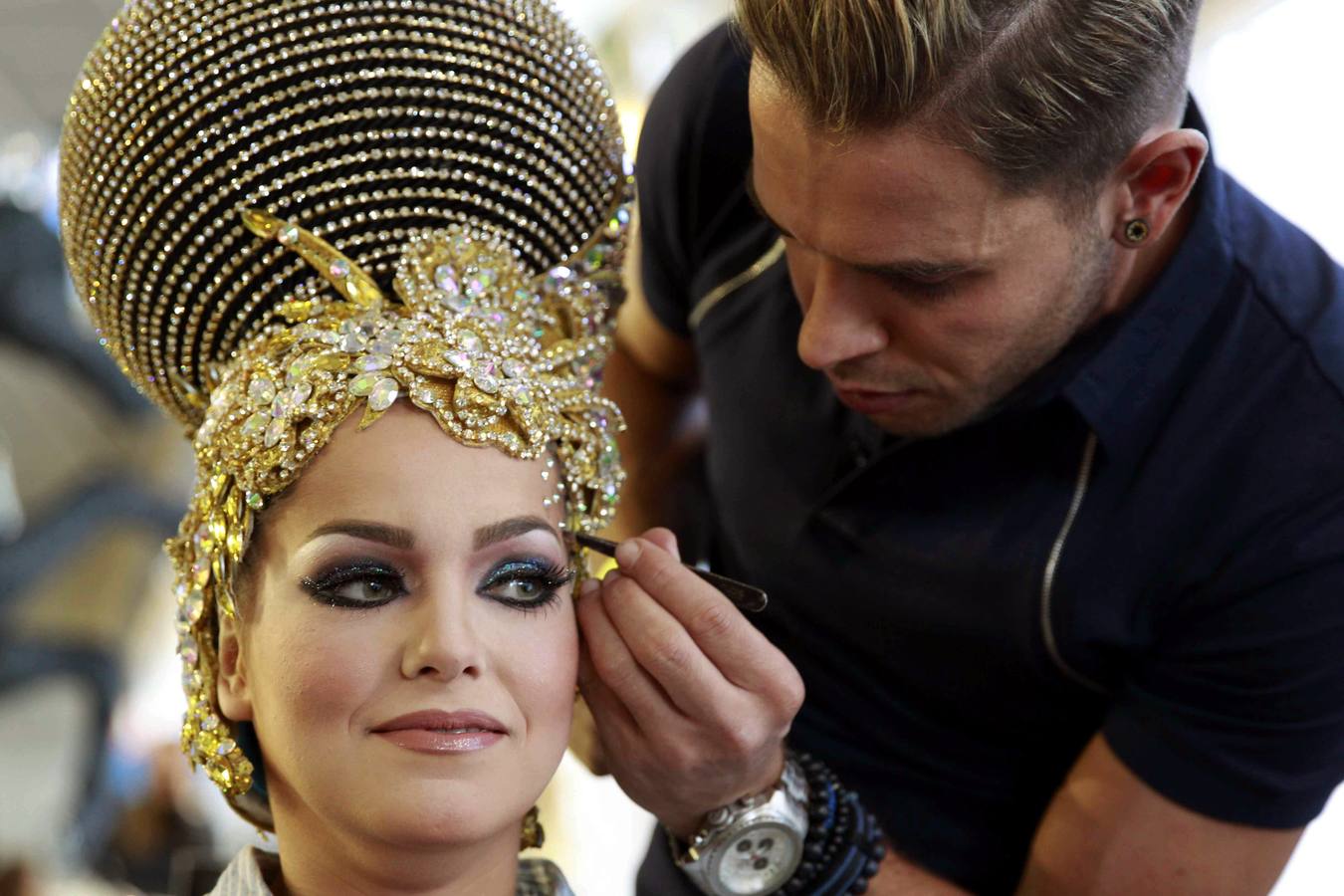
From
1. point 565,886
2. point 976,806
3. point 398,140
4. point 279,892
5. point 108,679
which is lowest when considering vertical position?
point 108,679

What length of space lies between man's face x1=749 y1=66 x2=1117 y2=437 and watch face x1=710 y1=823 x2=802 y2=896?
434 mm

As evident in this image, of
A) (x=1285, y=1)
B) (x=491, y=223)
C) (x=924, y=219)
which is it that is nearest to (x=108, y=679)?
Result: (x=491, y=223)

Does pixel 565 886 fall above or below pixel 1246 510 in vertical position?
below

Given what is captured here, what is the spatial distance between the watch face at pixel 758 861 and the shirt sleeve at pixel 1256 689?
0.36m

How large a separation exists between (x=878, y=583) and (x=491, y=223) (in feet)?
1.94

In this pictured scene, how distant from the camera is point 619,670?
50.4 inches

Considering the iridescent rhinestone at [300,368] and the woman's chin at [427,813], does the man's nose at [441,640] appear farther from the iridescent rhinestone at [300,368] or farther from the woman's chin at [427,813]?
the iridescent rhinestone at [300,368]

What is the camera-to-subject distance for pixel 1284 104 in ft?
10.6

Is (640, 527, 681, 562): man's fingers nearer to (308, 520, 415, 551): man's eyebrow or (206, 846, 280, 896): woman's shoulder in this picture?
(308, 520, 415, 551): man's eyebrow

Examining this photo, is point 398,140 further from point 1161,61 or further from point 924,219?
point 1161,61

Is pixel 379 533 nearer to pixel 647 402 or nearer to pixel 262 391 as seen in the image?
pixel 262 391

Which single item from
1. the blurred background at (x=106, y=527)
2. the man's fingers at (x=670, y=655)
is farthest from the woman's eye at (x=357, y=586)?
the blurred background at (x=106, y=527)

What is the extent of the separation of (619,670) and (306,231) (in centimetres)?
48

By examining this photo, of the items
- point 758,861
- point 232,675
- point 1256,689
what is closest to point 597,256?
point 232,675
